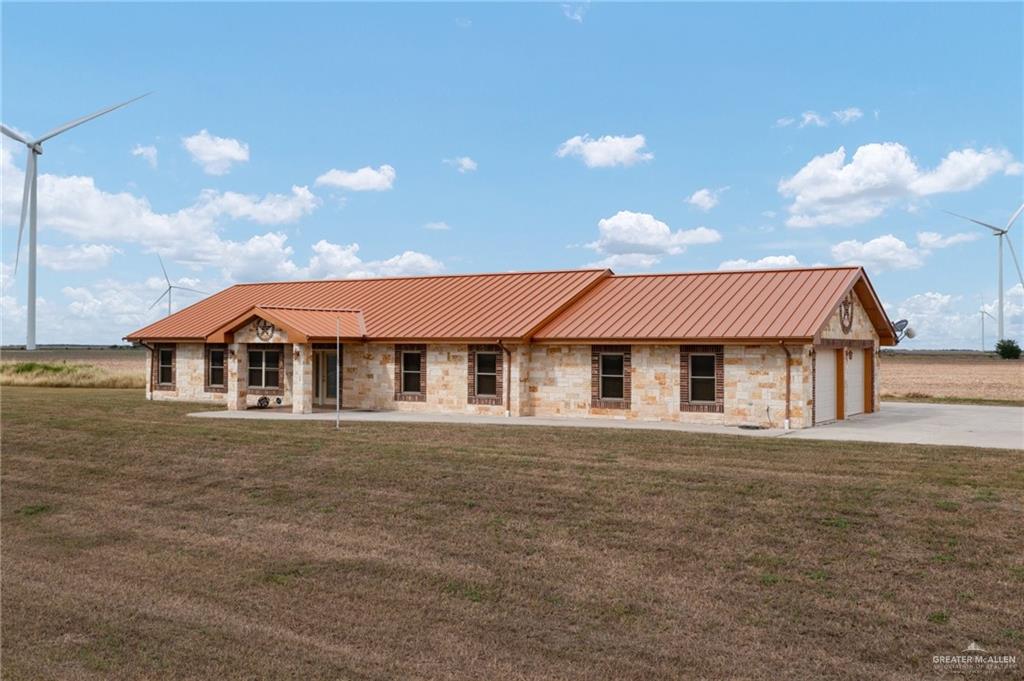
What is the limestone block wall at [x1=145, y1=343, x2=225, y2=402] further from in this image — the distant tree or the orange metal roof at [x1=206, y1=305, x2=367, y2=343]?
the distant tree

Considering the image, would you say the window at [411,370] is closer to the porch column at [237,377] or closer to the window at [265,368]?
the window at [265,368]

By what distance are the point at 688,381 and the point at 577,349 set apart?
3484 mm

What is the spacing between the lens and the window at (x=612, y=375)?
24641 mm

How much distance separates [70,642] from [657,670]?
→ 20.0 ft

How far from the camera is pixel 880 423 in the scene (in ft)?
77.7

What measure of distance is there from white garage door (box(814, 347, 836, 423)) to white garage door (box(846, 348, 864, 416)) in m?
1.42

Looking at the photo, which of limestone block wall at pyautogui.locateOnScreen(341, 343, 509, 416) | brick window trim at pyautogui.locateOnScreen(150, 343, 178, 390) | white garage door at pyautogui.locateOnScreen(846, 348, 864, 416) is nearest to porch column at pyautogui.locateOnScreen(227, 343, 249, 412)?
limestone block wall at pyautogui.locateOnScreen(341, 343, 509, 416)

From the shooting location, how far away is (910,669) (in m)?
8.11

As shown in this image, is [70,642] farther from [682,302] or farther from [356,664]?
[682,302]

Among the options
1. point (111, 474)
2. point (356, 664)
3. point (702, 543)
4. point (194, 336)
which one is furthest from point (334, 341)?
point (356, 664)

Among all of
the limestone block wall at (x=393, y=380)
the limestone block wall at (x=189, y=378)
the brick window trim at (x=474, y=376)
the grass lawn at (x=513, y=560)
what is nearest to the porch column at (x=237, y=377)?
the limestone block wall at (x=393, y=380)

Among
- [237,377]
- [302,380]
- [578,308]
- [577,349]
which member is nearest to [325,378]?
[302,380]

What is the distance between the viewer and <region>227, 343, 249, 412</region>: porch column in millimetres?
28484

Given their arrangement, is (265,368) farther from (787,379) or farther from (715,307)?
(787,379)
